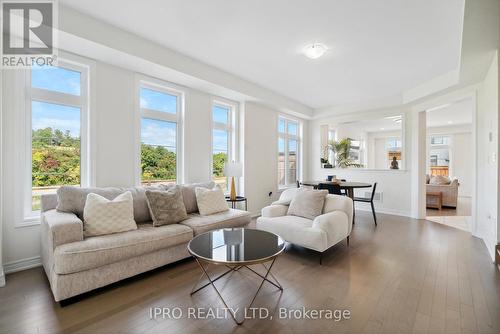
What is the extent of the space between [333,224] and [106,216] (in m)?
2.56

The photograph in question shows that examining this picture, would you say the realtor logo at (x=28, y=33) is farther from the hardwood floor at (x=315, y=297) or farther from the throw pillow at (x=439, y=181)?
the throw pillow at (x=439, y=181)

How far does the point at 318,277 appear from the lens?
2469 mm

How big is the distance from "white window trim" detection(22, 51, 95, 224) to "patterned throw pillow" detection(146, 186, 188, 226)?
35.5 inches

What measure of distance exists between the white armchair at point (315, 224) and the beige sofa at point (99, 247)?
86cm

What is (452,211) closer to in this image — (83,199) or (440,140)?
(440,140)

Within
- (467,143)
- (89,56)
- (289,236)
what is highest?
(89,56)

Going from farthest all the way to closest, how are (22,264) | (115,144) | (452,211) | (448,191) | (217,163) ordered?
1. (448,191)
2. (452,211)
3. (217,163)
4. (115,144)
5. (22,264)

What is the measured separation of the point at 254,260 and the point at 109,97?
293 cm

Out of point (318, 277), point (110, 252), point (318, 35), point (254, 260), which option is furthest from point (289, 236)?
point (318, 35)

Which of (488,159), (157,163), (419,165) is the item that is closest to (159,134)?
(157,163)

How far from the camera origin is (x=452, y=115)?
702 centimetres

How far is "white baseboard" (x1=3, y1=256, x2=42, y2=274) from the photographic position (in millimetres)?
2494

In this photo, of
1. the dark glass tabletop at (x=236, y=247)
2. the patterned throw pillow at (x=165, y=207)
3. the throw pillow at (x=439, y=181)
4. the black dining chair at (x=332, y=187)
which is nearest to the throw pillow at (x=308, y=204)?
the dark glass tabletop at (x=236, y=247)

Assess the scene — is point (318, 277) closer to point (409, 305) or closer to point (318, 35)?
point (409, 305)
